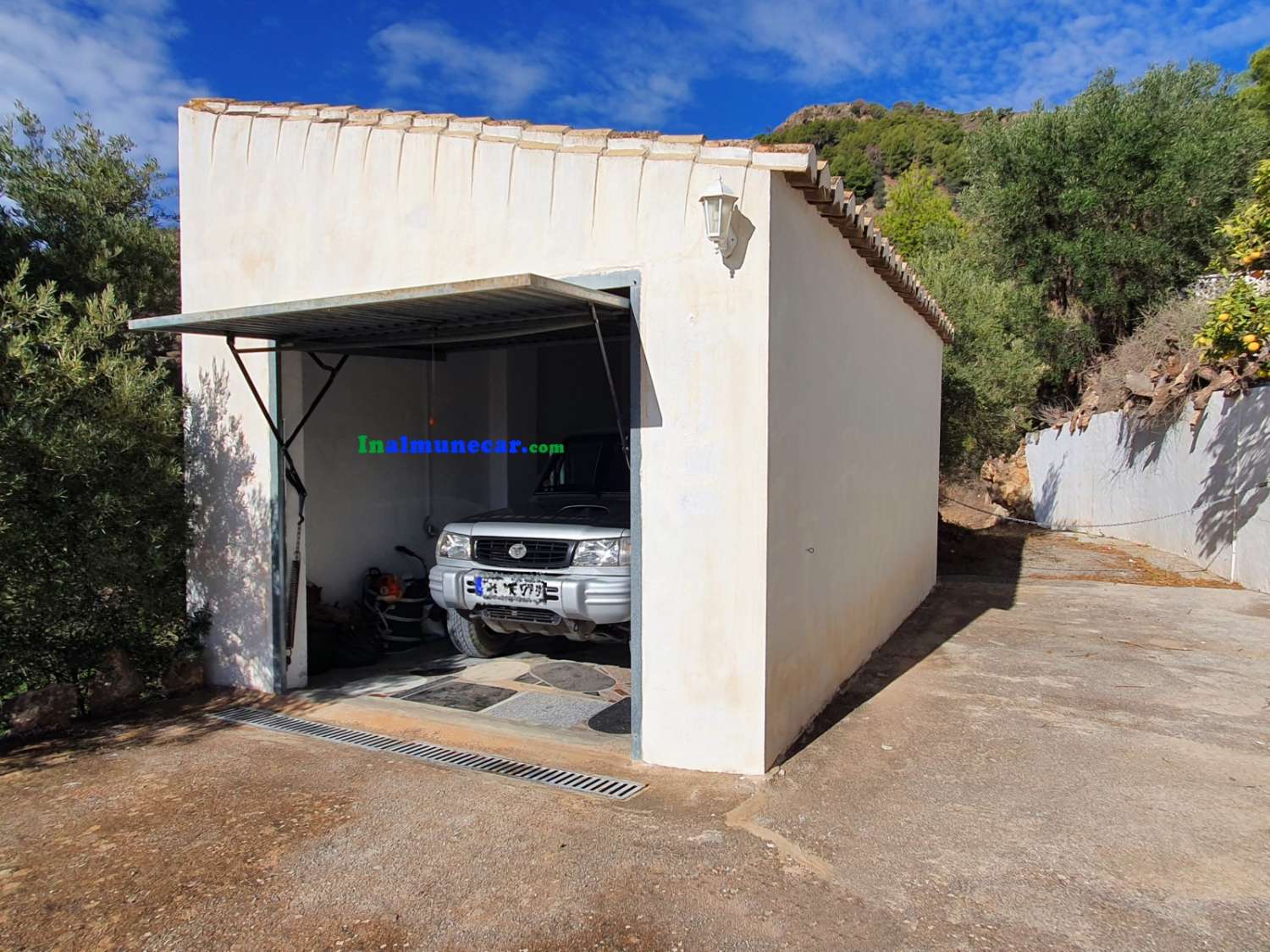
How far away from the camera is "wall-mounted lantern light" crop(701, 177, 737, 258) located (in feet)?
13.4

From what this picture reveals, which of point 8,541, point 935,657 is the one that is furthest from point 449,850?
point 935,657

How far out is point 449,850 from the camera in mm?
3600

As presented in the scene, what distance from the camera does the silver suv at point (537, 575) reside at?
561cm

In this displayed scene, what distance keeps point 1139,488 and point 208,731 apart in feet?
49.5

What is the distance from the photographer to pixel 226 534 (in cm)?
609

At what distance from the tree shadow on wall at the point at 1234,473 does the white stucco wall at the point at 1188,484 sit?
0.5 inches

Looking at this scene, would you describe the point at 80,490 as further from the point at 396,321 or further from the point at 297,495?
the point at 396,321

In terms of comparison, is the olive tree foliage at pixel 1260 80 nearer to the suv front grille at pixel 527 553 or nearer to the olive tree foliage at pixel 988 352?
the olive tree foliage at pixel 988 352

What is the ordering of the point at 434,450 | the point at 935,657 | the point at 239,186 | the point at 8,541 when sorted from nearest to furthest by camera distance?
the point at 8,541
the point at 239,186
the point at 935,657
the point at 434,450

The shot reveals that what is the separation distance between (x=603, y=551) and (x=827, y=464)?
1.63 metres

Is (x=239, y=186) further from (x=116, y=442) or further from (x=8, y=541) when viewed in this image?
(x=8, y=541)

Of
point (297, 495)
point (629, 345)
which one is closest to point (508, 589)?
point (297, 495)

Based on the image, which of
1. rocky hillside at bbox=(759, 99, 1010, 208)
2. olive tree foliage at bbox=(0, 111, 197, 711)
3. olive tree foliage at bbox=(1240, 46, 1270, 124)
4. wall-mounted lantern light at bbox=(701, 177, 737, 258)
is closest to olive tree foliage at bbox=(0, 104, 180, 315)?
olive tree foliage at bbox=(0, 111, 197, 711)

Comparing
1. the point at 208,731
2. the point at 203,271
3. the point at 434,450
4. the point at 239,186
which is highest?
the point at 239,186
